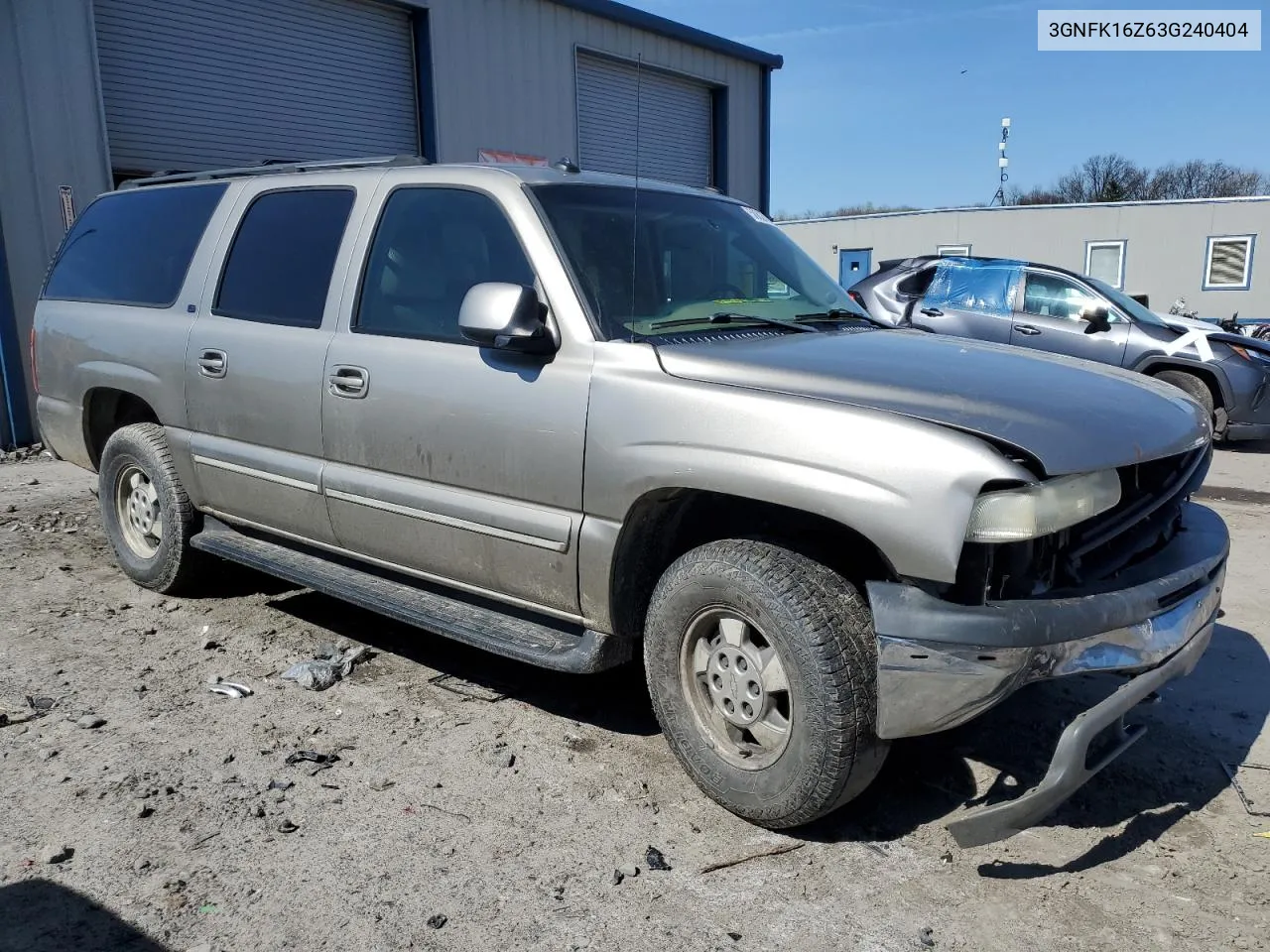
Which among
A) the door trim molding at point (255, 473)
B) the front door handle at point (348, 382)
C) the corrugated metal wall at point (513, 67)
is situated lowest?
the door trim molding at point (255, 473)

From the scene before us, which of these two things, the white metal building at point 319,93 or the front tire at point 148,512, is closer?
the front tire at point 148,512

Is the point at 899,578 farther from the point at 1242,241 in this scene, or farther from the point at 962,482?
the point at 1242,241

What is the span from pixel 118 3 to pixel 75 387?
6845mm

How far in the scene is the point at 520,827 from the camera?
295cm

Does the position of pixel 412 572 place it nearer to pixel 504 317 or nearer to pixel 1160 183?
pixel 504 317

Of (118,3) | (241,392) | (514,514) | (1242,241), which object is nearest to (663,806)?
(514,514)

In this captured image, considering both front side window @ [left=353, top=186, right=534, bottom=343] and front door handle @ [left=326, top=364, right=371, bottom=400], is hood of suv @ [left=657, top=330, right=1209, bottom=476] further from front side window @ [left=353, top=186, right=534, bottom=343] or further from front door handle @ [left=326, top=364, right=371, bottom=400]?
front door handle @ [left=326, top=364, right=371, bottom=400]

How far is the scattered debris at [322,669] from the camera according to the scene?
3.97m

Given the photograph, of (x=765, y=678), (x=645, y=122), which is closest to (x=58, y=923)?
(x=765, y=678)

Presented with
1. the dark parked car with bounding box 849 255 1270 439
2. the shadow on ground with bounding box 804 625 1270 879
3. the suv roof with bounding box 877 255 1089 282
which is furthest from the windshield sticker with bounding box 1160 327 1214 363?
the shadow on ground with bounding box 804 625 1270 879

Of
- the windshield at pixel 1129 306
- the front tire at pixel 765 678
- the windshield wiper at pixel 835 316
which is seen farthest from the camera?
the windshield at pixel 1129 306

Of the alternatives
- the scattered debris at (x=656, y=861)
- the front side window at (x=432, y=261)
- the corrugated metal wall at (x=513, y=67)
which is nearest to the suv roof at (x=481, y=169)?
the front side window at (x=432, y=261)

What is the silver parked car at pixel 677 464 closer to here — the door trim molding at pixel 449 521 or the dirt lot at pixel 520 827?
the door trim molding at pixel 449 521

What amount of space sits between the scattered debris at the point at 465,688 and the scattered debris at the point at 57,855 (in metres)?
1.44
